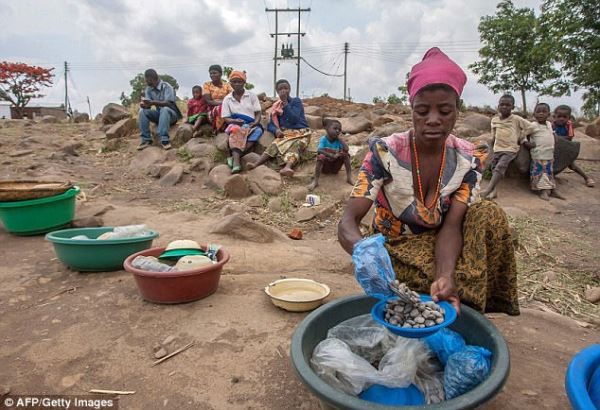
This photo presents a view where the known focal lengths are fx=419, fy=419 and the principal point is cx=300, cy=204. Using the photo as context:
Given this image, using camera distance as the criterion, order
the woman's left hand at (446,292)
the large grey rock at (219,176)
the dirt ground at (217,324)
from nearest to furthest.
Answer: the woman's left hand at (446,292)
the dirt ground at (217,324)
the large grey rock at (219,176)

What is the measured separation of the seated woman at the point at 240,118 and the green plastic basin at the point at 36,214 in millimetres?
2805

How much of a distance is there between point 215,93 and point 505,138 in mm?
4593

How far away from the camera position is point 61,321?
2209 millimetres

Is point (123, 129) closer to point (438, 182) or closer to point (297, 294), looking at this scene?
point (297, 294)

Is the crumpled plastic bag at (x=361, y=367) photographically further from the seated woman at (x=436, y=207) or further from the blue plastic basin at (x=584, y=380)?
the blue plastic basin at (x=584, y=380)

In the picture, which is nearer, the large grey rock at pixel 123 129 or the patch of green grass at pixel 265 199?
the patch of green grass at pixel 265 199

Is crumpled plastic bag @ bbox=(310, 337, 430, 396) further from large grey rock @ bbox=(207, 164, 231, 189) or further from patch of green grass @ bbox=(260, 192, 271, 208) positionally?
large grey rock @ bbox=(207, 164, 231, 189)

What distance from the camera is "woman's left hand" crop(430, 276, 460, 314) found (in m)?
1.47

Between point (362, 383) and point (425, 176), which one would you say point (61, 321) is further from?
point (425, 176)

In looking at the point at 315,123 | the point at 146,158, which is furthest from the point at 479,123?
the point at 146,158

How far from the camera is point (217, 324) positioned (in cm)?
212

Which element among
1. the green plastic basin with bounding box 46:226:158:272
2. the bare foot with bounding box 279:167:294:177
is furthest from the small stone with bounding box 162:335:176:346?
the bare foot with bounding box 279:167:294:177

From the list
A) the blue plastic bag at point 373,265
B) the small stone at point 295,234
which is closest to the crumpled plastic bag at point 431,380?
the blue plastic bag at point 373,265

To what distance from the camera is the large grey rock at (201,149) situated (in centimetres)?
676
